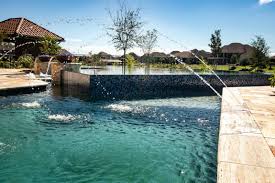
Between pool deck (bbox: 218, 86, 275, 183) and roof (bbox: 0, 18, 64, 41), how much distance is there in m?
30.6

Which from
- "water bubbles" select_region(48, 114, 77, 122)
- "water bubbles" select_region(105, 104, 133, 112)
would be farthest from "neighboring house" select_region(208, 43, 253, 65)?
"water bubbles" select_region(48, 114, 77, 122)

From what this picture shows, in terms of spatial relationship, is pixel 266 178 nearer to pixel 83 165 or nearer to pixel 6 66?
pixel 83 165

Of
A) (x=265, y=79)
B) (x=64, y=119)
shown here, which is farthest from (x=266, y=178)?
(x=265, y=79)

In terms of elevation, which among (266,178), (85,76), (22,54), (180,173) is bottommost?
(180,173)

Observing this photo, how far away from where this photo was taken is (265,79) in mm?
29672

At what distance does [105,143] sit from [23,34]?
29.7 m

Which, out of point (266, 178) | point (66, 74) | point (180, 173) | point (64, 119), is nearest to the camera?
point (266, 178)

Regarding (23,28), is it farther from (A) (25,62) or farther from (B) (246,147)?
(B) (246,147)

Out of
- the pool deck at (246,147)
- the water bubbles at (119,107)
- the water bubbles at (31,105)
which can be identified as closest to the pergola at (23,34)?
the water bubbles at (31,105)

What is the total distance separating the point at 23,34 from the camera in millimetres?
33875

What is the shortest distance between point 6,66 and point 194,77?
63.7ft

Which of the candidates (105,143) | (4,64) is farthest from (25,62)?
(105,143)

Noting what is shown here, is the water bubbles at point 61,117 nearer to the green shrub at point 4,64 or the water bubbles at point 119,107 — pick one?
the water bubbles at point 119,107

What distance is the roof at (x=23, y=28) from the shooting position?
112 ft
